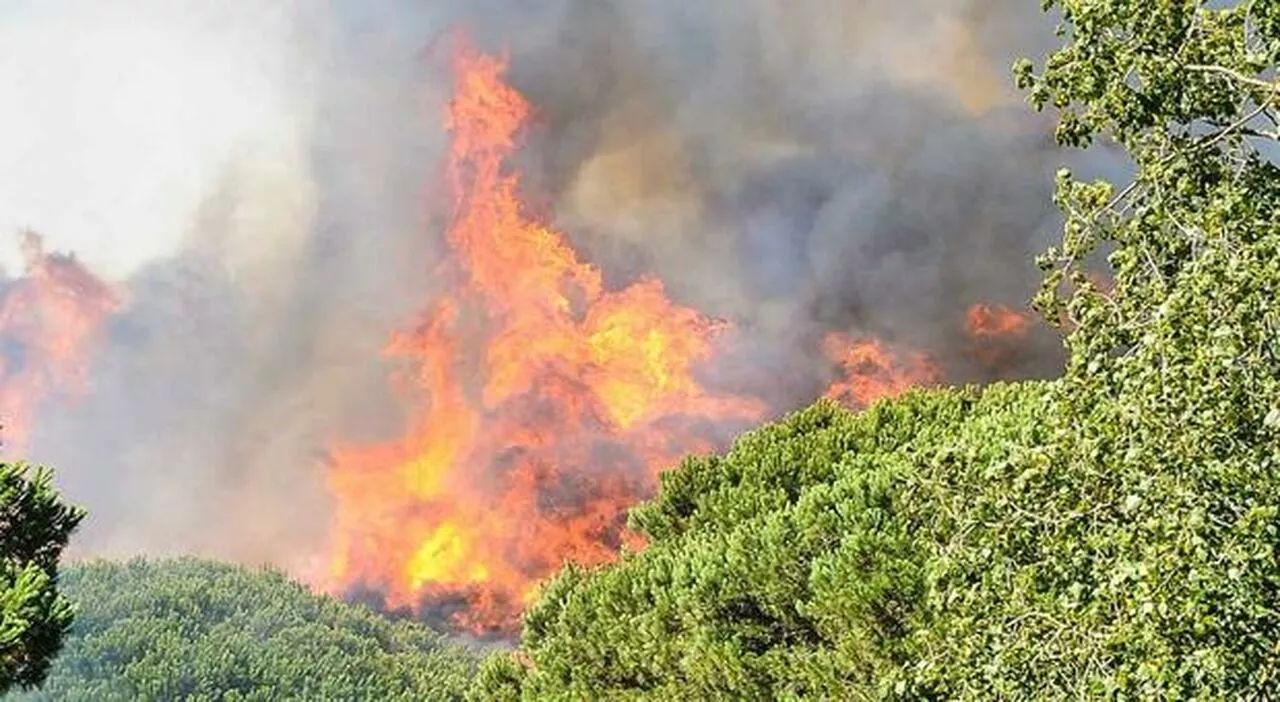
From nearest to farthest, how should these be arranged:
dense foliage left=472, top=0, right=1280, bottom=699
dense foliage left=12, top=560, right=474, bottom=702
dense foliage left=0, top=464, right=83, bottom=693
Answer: dense foliage left=472, top=0, right=1280, bottom=699
dense foliage left=0, top=464, right=83, bottom=693
dense foliage left=12, top=560, right=474, bottom=702

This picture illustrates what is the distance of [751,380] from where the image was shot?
67625 mm

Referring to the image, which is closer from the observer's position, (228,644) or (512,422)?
(228,644)

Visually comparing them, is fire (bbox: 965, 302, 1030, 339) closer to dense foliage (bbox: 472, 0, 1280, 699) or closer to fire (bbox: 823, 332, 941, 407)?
fire (bbox: 823, 332, 941, 407)

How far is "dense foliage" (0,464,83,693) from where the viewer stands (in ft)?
28.5

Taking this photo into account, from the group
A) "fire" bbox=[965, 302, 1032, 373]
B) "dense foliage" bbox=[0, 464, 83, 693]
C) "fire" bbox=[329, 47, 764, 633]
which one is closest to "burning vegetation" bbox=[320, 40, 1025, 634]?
"fire" bbox=[329, 47, 764, 633]

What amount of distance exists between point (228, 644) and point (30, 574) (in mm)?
42887

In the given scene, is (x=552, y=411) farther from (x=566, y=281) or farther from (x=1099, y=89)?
(x=1099, y=89)

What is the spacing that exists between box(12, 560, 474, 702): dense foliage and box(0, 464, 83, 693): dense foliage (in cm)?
3169

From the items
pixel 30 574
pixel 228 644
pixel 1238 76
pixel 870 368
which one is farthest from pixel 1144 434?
pixel 870 368

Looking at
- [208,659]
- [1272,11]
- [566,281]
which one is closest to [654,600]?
[1272,11]

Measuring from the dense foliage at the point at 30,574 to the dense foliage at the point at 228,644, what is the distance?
31.7 metres

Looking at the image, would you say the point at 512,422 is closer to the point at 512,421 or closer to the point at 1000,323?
the point at 512,421

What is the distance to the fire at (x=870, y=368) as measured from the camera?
201 feet

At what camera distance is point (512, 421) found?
7350 centimetres
